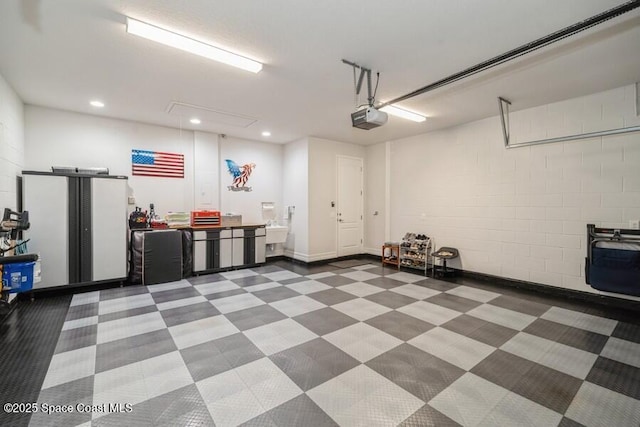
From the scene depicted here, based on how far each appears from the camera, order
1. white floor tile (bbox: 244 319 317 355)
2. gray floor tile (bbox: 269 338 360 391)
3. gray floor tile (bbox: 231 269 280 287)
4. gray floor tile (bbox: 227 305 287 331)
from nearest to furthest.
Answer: gray floor tile (bbox: 269 338 360 391), white floor tile (bbox: 244 319 317 355), gray floor tile (bbox: 227 305 287 331), gray floor tile (bbox: 231 269 280 287)

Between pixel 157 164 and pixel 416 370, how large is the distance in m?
5.74

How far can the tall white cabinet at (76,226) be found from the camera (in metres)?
4.18

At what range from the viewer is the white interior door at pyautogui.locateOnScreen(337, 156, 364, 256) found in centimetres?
711

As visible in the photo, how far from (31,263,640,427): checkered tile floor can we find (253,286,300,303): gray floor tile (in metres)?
0.05

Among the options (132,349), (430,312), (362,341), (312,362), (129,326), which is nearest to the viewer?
(312,362)

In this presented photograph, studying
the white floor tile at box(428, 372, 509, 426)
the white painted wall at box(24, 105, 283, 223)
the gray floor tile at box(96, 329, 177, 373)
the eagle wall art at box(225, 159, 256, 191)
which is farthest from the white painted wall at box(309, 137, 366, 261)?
the white floor tile at box(428, 372, 509, 426)

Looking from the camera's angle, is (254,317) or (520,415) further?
(254,317)

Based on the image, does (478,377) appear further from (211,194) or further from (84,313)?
(211,194)

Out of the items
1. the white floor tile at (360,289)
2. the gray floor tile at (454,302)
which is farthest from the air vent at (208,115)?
the gray floor tile at (454,302)

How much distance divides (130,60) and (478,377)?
4.66 meters

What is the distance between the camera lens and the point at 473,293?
449cm

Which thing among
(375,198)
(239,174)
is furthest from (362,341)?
(239,174)

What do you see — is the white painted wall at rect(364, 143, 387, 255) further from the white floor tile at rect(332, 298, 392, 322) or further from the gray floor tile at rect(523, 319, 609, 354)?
the gray floor tile at rect(523, 319, 609, 354)

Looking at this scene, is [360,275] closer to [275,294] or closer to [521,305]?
[275,294]
